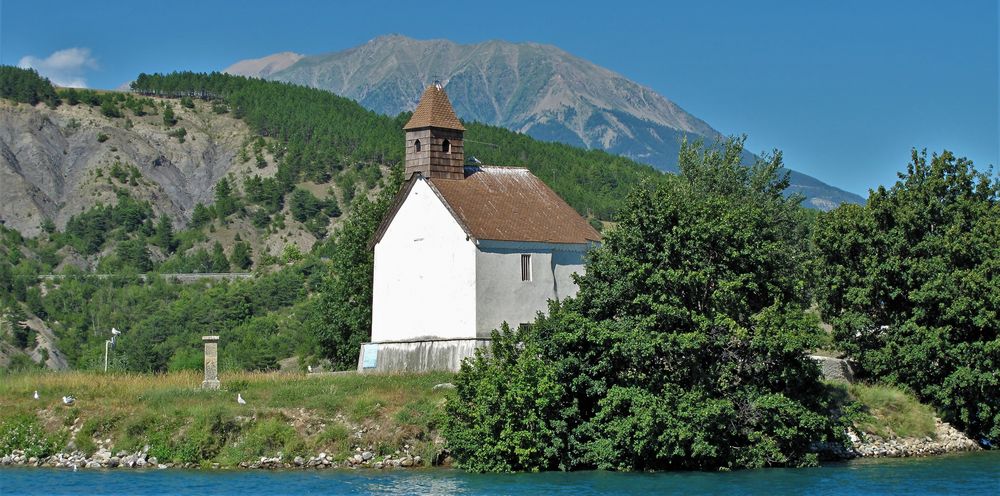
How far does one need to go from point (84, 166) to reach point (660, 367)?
16357cm

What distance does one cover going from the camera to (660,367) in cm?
4188

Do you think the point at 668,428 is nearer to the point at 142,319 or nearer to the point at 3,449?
the point at 3,449

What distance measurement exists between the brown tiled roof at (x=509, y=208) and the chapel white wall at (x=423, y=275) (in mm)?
700

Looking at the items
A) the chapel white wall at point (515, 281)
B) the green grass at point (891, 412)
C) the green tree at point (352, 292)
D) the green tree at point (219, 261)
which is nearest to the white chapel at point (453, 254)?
the chapel white wall at point (515, 281)

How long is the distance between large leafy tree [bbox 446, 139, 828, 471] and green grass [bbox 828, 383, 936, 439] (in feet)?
18.1

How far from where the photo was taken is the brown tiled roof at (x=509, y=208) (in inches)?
2130

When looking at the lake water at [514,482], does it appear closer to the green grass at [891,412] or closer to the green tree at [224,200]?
the green grass at [891,412]

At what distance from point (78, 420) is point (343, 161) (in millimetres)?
137256

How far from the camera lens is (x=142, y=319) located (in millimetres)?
132375

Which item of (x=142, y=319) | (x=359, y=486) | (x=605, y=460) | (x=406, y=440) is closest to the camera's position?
(x=359, y=486)

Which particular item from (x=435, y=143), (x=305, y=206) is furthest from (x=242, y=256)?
(x=435, y=143)

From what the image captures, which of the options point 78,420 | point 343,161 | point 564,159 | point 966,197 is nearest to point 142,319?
point 343,161

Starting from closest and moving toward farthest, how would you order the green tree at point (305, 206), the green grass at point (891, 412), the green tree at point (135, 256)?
the green grass at point (891, 412) → the green tree at point (135, 256) → the green tree at point (305, 206)

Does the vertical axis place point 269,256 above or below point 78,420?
above
